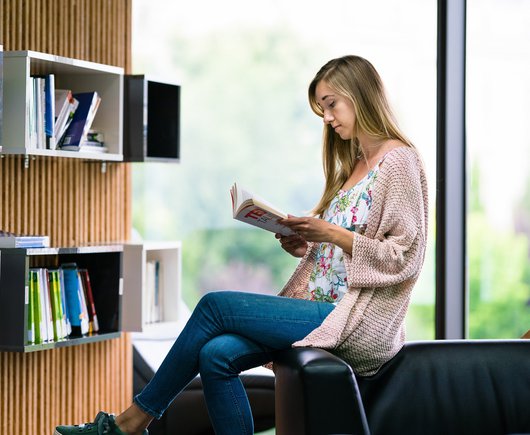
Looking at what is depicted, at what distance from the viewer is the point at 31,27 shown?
3.35 meters

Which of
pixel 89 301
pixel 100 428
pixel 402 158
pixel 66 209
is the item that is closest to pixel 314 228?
pixel 402 158

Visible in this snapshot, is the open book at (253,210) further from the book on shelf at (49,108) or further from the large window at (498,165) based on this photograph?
the large window at (498,165)

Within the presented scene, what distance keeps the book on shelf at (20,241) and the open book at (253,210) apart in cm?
100

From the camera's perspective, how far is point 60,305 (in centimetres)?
330

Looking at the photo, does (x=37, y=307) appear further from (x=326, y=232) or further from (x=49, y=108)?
(x=326, y=232)

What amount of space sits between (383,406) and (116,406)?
1.69 metres

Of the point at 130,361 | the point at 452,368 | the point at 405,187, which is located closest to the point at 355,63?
the point at 405,187

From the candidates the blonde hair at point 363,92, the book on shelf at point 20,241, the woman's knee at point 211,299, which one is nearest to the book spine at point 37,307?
the book on shelf at point 20,241

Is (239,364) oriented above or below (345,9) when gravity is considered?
below

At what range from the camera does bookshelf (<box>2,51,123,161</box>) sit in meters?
3.08

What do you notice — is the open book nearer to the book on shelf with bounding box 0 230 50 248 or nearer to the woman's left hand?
the woman's left hand

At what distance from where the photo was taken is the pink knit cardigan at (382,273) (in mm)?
2447

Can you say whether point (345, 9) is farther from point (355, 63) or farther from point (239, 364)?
point (239, 364)

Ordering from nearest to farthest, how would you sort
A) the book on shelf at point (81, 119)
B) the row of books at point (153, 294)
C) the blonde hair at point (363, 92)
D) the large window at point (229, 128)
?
the blonde hair at point (363, 92)
the book on shelf at point (81, 119)
the row of books at point (153, 294)
the large window at point (229, 128)
